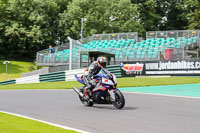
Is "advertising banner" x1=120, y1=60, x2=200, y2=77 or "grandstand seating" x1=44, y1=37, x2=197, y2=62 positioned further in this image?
"grandstand seating" x1=44, y1=37, x2=197, y2=62

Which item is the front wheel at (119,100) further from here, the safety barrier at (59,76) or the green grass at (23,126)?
the safety barrier at (59,76)

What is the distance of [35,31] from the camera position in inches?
1991

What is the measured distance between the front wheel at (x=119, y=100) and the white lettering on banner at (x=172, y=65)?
43.2 feet

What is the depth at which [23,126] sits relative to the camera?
6664 millimetres

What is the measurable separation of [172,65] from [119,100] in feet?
44.8

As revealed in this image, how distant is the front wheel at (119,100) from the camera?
902 centimetres

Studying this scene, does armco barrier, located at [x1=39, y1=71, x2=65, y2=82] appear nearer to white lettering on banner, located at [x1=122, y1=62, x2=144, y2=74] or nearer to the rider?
white lettering on banner, located at [x1=122, y1=62, x2=144, y2=74]

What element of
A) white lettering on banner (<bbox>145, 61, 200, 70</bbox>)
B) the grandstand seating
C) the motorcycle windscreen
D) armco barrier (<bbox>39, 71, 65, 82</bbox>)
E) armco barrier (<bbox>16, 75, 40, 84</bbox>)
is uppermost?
the grandstand seating

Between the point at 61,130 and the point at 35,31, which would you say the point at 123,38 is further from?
the point at 61,130

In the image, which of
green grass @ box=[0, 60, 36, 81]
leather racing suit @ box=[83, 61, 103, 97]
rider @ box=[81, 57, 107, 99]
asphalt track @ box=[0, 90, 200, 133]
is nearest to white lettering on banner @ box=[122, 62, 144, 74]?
rider @ box=[81, 57, 107, 99]

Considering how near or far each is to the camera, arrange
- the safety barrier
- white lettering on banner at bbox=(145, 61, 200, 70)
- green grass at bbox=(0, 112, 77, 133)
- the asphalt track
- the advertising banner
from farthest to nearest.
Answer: the safety barrier < the advertising banner < white lettering on banner at bbox=(145, 61, 200, 70) < the asphalt track < green grass at bbox=(0, 112, 77, 133)

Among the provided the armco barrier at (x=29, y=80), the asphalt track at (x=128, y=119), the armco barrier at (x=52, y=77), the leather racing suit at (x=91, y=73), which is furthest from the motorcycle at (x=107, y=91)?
the armco barrier at (x=29, y=80)

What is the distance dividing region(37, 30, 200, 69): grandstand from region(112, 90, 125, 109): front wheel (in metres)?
13.9

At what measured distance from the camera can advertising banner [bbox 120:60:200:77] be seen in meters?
21.4
